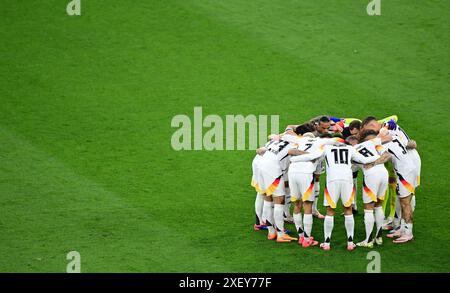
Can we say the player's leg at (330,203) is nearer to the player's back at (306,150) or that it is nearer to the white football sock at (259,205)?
the player's back at (306,150)

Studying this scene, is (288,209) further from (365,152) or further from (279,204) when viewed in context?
(365,152)

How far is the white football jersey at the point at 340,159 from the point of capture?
1348 centimetres

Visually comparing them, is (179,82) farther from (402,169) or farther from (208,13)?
(402,169)

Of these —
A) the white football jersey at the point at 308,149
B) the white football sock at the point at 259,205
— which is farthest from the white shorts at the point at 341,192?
the white football sock at the point at 259,205

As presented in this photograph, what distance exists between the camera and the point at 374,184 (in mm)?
13562

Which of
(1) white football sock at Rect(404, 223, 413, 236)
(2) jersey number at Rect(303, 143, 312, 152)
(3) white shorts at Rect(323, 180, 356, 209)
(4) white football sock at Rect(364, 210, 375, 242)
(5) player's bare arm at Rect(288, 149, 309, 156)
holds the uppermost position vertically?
(2) jersey number at Rect(303, 143, 312, 152)

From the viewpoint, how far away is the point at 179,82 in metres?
20.1

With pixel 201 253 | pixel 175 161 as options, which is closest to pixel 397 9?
pixel 175 161

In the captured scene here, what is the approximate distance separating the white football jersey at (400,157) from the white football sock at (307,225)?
1508 mm

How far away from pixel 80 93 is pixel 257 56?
13.1ft

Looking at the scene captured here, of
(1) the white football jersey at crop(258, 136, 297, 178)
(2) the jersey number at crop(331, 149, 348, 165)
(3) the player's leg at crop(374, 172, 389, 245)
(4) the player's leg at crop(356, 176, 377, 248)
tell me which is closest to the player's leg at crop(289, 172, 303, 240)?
(1) the white football jersey at crop(258, 136, 297, 178)

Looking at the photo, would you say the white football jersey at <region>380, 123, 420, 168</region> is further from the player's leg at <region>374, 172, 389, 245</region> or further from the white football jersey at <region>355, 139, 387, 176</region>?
the player's leg at <region>374, 172, 389, 245</region>

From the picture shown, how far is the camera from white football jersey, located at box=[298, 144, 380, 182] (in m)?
13.5

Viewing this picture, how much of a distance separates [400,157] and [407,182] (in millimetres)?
385
